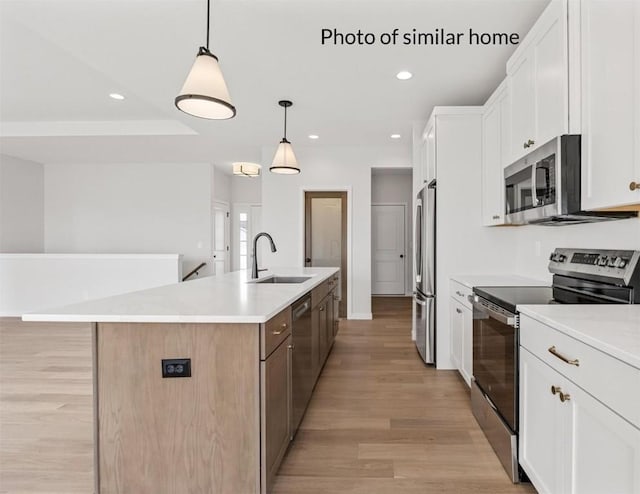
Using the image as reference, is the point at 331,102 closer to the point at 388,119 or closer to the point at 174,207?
the point at 388,119

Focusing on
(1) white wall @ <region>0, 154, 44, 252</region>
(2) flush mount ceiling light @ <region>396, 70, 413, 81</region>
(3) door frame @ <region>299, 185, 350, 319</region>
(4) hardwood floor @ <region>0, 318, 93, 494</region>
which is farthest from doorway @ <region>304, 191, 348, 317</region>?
(1) white wall @ <region>0, 154, 44, 252</region>

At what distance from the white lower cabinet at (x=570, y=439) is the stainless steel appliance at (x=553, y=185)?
2.52 ft

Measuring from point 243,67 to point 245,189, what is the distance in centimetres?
574

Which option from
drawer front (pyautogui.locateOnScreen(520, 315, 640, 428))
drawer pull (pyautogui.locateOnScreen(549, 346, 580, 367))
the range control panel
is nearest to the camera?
drawer front (pyautogui.locateOnScreen(520, 315, 640, 428))

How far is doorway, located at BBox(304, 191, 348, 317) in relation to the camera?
6.03 meters

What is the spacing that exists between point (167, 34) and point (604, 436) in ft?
10.4

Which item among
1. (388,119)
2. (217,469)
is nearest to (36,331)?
(217,469)

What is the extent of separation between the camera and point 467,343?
2.91 meters

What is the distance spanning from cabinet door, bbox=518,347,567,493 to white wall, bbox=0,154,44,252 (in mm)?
7822

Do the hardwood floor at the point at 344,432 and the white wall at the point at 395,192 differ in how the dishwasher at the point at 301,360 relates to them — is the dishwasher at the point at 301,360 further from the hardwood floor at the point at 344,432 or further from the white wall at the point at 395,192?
the white wall at the point at 395,192

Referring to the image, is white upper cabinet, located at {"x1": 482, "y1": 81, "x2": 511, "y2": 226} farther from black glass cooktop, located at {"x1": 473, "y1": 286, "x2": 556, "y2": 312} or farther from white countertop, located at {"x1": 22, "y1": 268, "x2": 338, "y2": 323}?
white countertop, located at {"x1": 22, "y1": 268, "x2": 338, "y2": 323}

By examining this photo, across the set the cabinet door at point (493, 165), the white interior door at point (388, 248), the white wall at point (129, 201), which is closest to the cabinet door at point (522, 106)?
the cabinet door at point (493, 165)

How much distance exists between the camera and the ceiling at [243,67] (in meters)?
2.38

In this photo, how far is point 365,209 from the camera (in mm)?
5844
